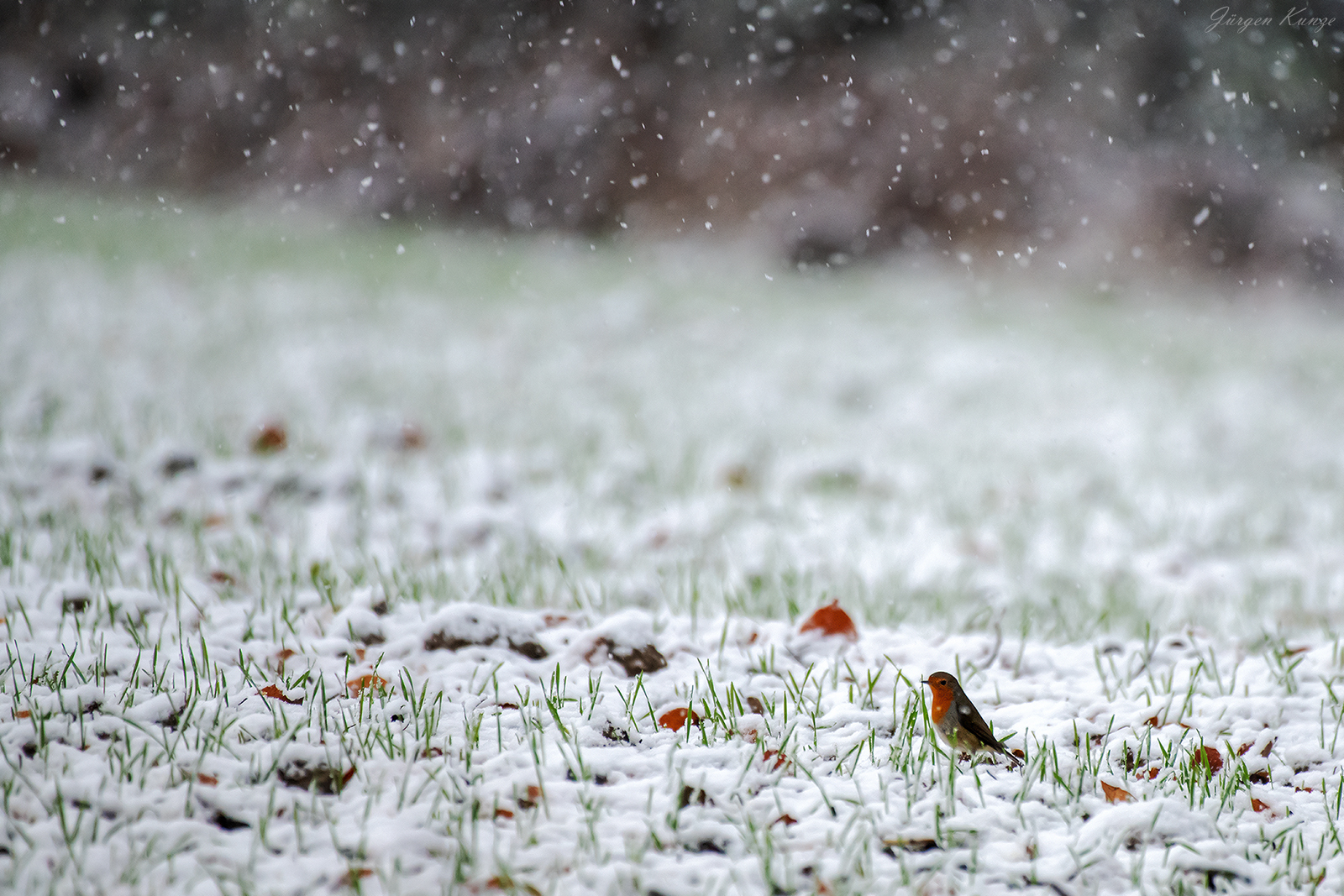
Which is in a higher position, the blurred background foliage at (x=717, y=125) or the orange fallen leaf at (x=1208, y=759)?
the blurred background foliage at (x=717, y=125)

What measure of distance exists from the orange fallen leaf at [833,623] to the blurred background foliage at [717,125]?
1042 cm

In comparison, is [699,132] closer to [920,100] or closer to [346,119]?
[920,100]

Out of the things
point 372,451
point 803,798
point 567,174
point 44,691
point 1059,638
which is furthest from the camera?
point 567,174

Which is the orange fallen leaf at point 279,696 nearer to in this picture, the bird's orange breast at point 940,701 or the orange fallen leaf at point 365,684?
the orange fallen leaf at point 365,684

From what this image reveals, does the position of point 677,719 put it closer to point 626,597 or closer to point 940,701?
Answer: point 940,701

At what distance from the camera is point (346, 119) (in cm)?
1338

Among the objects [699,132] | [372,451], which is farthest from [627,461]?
[699,132]

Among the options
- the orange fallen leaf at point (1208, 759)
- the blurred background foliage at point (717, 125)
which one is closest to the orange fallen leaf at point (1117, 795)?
the orange fallen leaf at point (1208, 759)

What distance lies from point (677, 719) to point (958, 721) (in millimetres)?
500

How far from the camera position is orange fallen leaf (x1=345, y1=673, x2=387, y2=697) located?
1.85m

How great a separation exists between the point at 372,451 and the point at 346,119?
416 inches

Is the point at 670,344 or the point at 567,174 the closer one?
the point at 670,344

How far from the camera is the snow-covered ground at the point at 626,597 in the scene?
1.49 meters

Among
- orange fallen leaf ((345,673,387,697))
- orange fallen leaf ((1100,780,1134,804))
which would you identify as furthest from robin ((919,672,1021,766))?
orange fallen leaf ((345,673,387,697))
